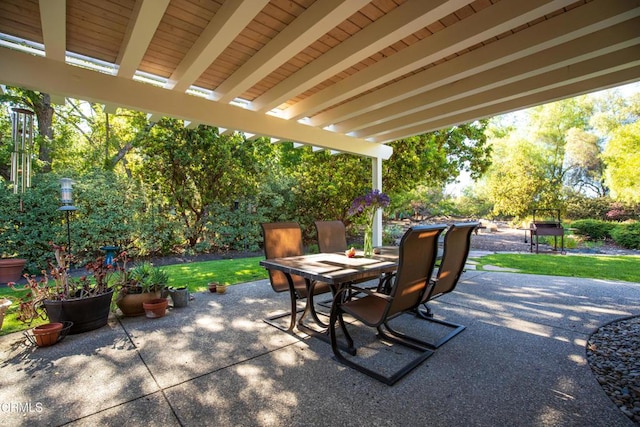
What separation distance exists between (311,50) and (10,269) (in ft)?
19.6

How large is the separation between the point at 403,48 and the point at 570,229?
12729mm

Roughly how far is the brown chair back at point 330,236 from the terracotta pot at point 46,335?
2819mm

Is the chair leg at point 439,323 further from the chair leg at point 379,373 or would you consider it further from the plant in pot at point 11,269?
the plant in pot at point 11,269

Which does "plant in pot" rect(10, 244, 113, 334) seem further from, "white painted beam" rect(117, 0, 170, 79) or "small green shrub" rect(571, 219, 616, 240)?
"small green shrub" rect(571, 219, 616, 240)

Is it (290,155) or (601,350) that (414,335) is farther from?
(290,155)

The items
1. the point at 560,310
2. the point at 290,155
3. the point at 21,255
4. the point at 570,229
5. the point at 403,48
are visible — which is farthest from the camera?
the point at 570,229

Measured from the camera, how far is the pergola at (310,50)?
8.13 feet

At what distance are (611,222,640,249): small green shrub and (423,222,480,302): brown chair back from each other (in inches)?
428

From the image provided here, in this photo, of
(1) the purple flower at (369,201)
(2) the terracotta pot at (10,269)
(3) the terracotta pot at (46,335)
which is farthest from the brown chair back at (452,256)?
(2) the terracotta pot at (10,269)

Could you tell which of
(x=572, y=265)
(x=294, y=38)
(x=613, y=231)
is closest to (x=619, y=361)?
(x=294, y=38)

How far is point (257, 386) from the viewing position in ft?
7.18

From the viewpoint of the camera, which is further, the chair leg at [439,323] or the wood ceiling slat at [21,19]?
the chair leg at [439,323]

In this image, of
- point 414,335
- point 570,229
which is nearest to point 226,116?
point 414,335

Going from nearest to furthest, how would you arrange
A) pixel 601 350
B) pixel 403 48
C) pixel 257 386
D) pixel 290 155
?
pixel 257 386 → pixel 601 350 → pixel 403 48 → pixel 290 155
